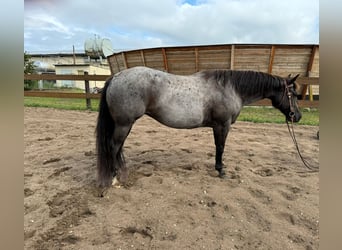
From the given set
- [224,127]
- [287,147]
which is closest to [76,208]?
[224,127]

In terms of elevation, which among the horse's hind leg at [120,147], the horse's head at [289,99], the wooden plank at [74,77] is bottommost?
the horse's hind leg at [120,147]

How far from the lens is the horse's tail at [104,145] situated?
2734 mm

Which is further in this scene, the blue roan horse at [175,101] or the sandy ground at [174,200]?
the blue roan horse at [175,101]

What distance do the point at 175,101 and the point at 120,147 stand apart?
33.8 inches

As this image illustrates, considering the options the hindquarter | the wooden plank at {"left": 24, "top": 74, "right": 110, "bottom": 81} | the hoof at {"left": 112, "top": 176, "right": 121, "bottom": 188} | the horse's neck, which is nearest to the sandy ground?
the hoof at {"left": 112, "top": 176, "right": 121, "bottom": 188}

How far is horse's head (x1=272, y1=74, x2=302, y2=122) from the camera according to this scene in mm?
3232

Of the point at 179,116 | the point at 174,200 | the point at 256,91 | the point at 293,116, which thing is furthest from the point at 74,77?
the point at 293,116

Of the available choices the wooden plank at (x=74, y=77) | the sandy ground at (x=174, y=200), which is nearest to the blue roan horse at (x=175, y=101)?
the sandy ground at (x=174, y=200)

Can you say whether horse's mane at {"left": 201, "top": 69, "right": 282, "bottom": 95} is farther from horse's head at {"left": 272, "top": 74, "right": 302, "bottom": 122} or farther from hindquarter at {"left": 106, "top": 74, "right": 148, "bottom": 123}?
hindquarter at {"left": 106, "top": 74, "right": 148, "bottom": 123}

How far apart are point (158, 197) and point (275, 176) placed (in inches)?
63.4

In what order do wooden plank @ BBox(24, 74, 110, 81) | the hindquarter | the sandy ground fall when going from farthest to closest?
wooden plank @ BBox(24, 74, 110, 81) → the hindquarter → the sandy ground

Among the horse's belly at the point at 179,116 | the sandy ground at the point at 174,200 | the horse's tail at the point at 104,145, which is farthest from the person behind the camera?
the horse's belly at the point at 179,116

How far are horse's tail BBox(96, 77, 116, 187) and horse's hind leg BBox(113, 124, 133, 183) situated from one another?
61 millimetres

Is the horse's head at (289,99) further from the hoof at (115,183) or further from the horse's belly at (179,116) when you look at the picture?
the hoof at (115,183)
